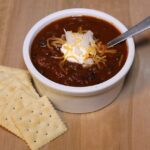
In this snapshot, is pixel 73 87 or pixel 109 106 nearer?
pixel 73 87

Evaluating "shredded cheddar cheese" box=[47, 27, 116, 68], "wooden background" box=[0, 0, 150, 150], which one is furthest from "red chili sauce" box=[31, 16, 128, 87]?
"wooden background" box=[0, 0, 150, 150]

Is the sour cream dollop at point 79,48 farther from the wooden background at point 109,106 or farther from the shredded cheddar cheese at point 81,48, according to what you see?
the wooden background at point 109,106

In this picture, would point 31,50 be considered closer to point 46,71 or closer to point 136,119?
point 46,71

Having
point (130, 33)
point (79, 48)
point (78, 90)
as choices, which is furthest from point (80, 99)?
point (130, 33)

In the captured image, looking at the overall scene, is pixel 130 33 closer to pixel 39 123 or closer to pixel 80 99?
pixel 80 99

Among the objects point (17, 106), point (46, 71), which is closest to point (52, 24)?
point (46, 71)

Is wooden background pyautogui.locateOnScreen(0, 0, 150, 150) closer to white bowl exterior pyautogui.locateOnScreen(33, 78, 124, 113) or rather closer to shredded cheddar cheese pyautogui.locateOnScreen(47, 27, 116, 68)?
white bowl exterior pyautogui.locateOnScreen(33, 78, 124, 113)
